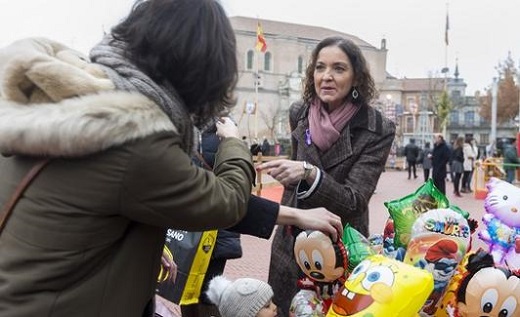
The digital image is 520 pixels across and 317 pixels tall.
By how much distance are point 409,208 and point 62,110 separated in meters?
1.61

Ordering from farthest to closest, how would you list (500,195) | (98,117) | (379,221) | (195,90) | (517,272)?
(379,221), (500,195), (517,272), (195,90), (98,117)

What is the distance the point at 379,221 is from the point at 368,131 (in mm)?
8185

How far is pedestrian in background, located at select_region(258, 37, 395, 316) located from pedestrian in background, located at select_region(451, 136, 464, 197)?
14459mm

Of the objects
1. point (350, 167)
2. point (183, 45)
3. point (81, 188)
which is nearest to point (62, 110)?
point (81, 188)

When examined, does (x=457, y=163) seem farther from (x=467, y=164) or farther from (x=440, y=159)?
(x=440, y=159)

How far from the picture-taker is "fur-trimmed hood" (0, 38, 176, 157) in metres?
1.29

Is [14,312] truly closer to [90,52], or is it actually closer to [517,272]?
[90,52]

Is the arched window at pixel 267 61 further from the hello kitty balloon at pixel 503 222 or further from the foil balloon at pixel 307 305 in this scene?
the foil balloon at pixel 307 305

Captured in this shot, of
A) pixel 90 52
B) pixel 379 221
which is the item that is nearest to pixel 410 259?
pixel 90 52

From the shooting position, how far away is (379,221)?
Result: 10.2 meters

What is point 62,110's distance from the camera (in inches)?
51.4

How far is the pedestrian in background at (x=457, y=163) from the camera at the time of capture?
16.1 metres

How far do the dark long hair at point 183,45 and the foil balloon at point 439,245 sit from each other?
115 cm

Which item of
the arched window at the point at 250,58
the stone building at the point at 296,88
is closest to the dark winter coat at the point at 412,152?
the stone building at the point at 296,88
